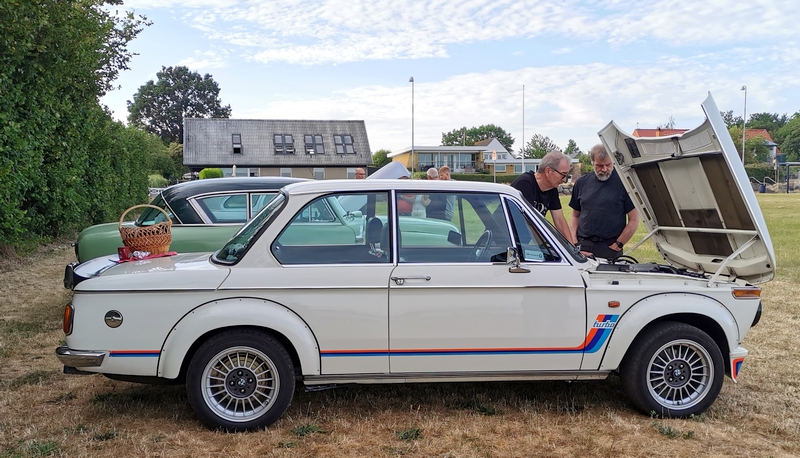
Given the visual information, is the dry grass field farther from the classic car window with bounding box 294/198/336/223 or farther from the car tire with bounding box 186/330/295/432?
the classic car window with bounding box 294/198/336/223

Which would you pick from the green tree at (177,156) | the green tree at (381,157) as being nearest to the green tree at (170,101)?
the green tree at (177,156)

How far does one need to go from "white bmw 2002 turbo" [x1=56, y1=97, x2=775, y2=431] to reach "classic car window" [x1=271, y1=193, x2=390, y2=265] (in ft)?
0.04

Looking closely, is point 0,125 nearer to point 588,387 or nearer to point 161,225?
point 161,225

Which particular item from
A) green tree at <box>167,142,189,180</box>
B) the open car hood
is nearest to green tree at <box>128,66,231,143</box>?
green tree at <box>167,142,189,180</box>

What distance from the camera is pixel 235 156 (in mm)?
57094

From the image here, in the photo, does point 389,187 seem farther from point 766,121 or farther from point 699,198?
point 766,121

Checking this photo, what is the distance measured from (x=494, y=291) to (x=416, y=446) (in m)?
1.12

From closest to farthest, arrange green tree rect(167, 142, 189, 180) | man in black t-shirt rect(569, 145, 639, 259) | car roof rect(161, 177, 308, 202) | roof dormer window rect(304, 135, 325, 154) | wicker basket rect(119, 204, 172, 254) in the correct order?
wicker basket rect(119, 204, 172, 254)
man in black t-shirt rect(569, 145, 639, 259)
car roof rect(161, 177, 308, 202)
roof dormer window rect(304, 135, 325, 154)
green tree rect(167, 142, 189, 180)

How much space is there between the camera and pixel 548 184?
6.30m

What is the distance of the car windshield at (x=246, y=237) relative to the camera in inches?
177

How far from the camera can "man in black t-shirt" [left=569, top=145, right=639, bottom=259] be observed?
650 cm

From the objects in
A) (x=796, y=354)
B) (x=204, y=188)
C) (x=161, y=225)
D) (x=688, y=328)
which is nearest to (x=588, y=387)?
(x=688, y=328)

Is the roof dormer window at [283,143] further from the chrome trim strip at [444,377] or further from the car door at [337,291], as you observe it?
the chrome trim strip at [444,377]

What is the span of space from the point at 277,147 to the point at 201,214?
51814 mm
